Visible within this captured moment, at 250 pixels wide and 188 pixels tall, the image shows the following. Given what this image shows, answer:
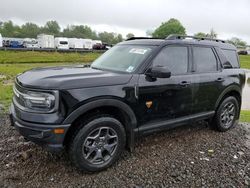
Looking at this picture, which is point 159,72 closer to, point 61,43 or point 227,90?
point 227,90

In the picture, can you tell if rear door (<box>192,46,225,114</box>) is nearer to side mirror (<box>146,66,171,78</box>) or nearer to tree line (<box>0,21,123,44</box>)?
side mirror (<box>146,66,171,78</box>)

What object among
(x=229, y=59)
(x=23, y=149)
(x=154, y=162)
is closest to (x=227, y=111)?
(x=229, y=59)

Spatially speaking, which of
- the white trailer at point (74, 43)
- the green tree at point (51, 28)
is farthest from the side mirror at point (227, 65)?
the green tree at point (51, 28)

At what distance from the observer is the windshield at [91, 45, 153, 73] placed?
12.3ft

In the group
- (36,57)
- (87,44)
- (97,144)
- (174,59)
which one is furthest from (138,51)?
(87,44)

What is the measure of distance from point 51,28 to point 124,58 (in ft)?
317

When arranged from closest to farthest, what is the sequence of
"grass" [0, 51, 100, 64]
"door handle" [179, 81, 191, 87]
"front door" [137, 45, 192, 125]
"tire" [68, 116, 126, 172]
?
"tire" [68, 116, 126, 172], "front door" [137, 45, 192, 125], "door handle" [179, 81, 191, 87], "grass" [0, 51, 100, 64]

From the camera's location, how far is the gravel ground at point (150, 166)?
10.5ft

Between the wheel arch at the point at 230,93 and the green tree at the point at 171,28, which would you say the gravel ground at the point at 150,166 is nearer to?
the wheel arch at the point at 230,93

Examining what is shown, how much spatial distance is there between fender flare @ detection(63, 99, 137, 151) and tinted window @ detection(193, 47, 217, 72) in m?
1.69

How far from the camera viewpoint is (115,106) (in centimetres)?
328

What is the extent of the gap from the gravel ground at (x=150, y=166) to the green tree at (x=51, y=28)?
9124 centimetres

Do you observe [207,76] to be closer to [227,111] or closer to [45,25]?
[227,111]

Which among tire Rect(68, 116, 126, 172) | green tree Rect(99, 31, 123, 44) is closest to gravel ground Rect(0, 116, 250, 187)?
tire Rect(68, 116, 126, 172)
